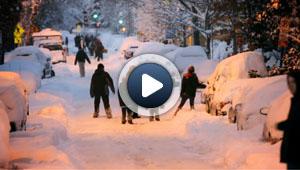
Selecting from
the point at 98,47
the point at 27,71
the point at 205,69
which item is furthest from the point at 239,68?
the point at 98,47

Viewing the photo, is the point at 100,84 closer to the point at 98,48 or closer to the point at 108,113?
the point at 108,113

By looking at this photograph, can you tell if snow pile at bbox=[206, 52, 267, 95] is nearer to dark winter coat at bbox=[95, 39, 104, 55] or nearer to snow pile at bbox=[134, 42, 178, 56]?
snow pile at bbox=[134, 42, 178, 56]

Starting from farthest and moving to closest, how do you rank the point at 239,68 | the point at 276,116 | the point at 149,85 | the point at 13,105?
the point at 239,68, the point at 149,85, the point at 13,105, the point at 276,116

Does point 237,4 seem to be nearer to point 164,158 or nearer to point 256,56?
point 256,56

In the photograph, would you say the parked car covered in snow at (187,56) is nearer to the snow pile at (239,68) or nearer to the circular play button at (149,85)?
the snow pile at (239,68)

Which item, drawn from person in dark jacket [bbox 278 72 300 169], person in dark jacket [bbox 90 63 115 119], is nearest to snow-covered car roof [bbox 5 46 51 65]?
person in dark jacket [bbox 90 63 115 119]

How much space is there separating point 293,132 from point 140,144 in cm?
651

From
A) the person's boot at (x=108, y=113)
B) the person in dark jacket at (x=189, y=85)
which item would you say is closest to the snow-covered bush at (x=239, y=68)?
the person in dark jacket at (x=189, y=85)

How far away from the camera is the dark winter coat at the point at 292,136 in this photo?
6.62 meters

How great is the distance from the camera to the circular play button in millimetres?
14453

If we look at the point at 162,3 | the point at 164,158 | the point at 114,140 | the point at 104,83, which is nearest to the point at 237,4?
the point at 104,83

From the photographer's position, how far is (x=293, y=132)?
662 cm
